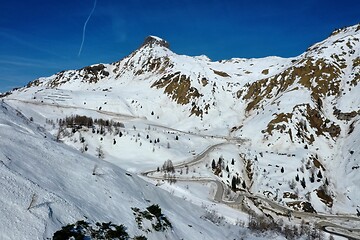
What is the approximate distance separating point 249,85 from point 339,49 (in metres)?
44.8

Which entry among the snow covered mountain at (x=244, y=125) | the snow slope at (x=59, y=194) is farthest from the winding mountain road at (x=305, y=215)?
the snow slope at (x=59, y=194)

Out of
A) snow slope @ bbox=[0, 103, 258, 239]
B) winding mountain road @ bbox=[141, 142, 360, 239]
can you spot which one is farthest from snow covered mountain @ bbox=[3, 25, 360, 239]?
snow slope @ bbox=[0, 103, 258, 239]

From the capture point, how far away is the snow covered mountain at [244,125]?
84812 mm

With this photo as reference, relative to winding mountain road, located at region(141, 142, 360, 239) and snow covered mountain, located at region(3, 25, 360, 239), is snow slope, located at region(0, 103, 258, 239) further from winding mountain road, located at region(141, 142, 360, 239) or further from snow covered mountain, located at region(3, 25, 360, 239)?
snow covered mountain, located at region(3, 25, 360, 239)

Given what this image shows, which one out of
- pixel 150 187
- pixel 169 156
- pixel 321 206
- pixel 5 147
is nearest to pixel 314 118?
pixel 321 206

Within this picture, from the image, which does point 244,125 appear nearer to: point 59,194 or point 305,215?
point 305,215

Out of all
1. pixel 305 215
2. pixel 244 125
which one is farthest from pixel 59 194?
pixel 244 125

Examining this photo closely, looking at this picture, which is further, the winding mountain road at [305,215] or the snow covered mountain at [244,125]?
the snow covered mountain at [244,125]

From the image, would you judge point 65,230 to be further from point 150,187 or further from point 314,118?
point 314,118

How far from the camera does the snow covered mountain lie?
84812 millimetres

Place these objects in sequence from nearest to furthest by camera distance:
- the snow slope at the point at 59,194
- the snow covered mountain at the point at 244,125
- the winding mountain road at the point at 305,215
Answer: the snow slope at the point at 59,194
the winding mountain road at the point at 305,215
the snow covered mountain at the point at 244,125

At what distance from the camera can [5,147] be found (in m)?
21.2

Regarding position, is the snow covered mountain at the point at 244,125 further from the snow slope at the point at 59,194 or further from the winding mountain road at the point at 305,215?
the snow slope at the point at 59,194

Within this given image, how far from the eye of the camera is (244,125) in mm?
129750
